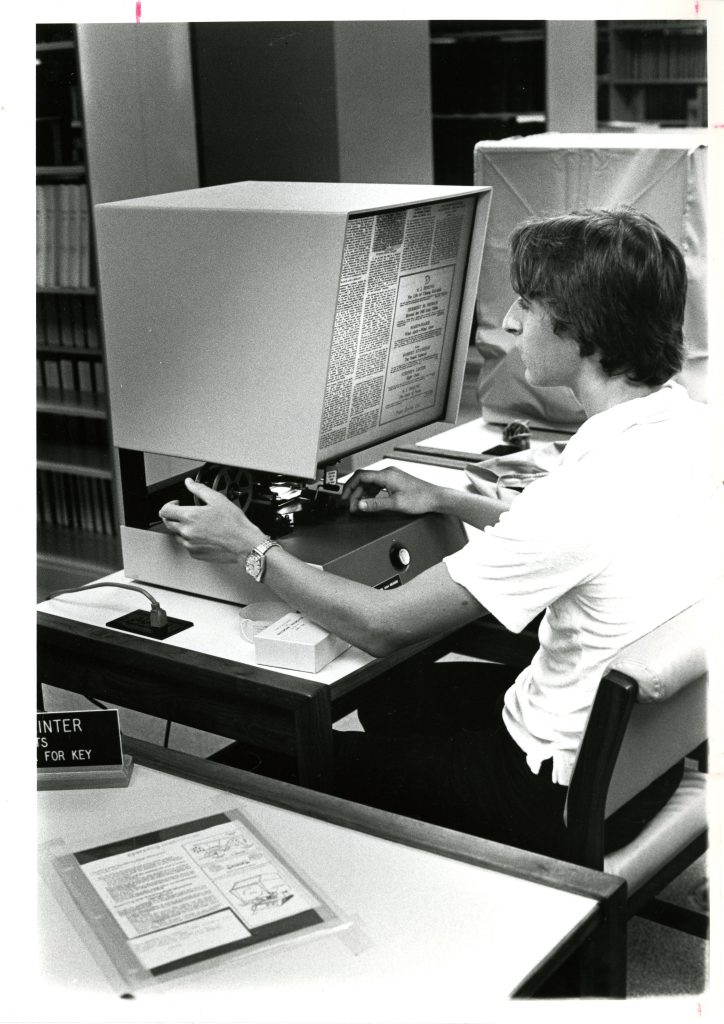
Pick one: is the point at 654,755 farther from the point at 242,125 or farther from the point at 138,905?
the point at 242,125

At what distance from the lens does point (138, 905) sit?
1.12 m

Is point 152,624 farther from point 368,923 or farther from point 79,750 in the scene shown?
point 368,923

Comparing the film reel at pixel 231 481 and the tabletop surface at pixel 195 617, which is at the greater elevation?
the film reel at pixel 231 481

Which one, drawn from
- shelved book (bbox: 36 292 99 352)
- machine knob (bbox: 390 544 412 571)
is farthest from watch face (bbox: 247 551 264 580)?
shelved book (bbox: 36 292 99 352)

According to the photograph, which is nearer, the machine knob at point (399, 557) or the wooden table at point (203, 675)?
the wooden table at point (203, 675)

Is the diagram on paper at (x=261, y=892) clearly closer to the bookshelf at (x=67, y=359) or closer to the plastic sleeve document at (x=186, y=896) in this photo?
the plastic sleeve document at (x=186, y=896)

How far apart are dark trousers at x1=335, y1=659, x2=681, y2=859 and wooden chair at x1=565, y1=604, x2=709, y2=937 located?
41 mm

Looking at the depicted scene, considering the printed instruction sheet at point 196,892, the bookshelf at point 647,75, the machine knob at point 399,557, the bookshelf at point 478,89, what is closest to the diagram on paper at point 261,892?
the printed instruction sheet at point 196,892

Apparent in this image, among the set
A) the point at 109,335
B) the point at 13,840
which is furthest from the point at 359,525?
the point at 13,840

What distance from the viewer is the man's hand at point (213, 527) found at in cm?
162

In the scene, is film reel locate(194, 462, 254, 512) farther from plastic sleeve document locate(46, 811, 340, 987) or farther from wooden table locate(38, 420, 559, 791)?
plastic sleeve document locate(46, 811, 340, 987)


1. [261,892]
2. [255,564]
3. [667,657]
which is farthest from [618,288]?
[261,892]

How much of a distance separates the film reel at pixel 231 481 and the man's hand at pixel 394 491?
16cm

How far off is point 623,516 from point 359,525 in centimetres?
52
